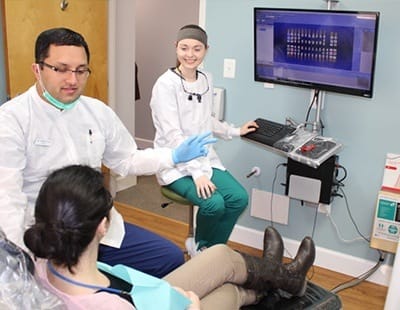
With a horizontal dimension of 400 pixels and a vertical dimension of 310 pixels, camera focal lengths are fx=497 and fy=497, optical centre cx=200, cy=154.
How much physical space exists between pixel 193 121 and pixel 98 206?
1.38 m

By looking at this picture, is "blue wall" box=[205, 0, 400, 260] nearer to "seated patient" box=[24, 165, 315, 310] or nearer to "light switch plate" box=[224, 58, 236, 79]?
"light switch plate" box=[224, 58, 236, 79]

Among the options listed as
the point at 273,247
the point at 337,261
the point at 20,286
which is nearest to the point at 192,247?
the point at 273,247

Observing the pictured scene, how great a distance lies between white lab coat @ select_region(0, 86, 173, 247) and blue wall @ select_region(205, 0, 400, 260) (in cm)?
101

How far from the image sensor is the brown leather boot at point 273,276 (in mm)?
1969

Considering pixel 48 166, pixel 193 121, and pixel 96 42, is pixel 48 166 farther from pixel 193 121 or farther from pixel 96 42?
pixel 96 42

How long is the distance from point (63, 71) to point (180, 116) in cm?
88

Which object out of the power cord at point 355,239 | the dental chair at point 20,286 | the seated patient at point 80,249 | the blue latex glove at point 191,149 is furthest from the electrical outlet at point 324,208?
the dental chair at point 20,286

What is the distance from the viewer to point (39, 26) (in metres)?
3.02

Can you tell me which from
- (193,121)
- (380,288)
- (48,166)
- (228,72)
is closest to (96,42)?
(228,72)

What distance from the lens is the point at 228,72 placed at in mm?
3008

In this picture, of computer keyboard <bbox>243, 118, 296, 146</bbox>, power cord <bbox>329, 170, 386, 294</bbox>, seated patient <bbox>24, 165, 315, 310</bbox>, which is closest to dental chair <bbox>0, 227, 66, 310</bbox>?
seated patient <bbox>24, 165, 315, 310</bbox>

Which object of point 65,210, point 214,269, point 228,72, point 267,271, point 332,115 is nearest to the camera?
point 65,210

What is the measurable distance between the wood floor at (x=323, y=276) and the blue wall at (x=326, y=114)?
6.2 inches

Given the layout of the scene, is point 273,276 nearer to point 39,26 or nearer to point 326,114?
point 326,114
